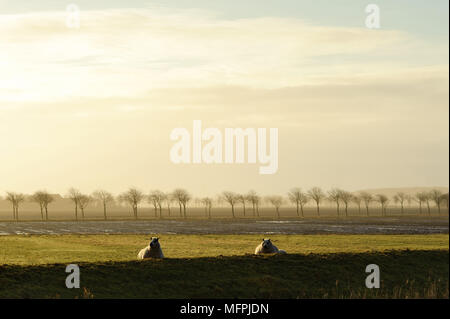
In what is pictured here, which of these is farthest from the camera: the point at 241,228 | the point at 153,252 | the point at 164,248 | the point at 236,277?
the point at 241,228

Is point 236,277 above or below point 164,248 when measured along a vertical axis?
above

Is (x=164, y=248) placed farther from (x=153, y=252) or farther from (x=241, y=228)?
(x=241, y=228)

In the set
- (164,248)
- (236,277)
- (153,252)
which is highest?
(153,252)

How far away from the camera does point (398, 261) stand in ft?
127

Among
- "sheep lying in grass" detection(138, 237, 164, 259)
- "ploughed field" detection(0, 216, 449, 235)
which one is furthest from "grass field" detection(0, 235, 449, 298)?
"ploughed field" detection(0, 216, 449, 235)

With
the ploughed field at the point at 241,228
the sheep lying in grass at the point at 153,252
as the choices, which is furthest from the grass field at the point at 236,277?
the ploughed field at the point at 241,228

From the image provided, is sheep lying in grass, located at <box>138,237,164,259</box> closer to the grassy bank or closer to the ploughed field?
the grassy bank

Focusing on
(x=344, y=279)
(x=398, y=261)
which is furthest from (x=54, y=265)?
(x=398, y=261)

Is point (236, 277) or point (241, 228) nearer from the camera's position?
point (236, 277)

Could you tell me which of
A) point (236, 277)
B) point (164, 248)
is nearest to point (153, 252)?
point (236, 277)

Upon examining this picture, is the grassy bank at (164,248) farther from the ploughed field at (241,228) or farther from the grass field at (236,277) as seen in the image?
the ploughed field at (241,228)
